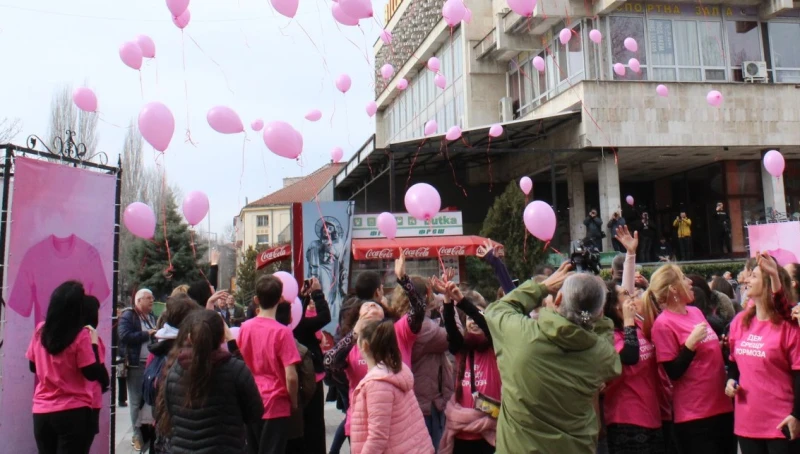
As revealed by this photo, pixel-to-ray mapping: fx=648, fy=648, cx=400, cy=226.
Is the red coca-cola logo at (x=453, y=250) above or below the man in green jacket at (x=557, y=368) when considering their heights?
above

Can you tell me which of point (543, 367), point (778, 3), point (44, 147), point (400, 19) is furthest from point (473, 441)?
point (400, 19)

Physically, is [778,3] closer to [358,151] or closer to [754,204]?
[754,204]

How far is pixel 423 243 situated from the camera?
1783cm

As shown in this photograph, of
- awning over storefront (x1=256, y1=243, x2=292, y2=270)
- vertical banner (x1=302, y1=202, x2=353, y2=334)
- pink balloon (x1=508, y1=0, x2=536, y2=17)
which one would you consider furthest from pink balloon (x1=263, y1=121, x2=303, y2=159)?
awning over storefront (x1=256, y1=243, x2=292, y2=270)

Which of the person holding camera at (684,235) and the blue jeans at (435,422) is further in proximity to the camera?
the person holding camera at (684,235)

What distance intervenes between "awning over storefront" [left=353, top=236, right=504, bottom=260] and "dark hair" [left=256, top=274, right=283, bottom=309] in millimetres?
12036

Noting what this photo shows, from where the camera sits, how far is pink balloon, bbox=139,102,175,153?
6715 mm

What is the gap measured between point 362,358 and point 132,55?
4959mm

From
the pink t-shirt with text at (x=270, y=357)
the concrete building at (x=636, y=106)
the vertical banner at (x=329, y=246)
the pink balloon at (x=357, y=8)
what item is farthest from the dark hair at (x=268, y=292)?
the concrete building at (x=636, y=106)

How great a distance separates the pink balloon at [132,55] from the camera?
7547 mm

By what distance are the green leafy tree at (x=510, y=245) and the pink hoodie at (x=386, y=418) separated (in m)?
15.4

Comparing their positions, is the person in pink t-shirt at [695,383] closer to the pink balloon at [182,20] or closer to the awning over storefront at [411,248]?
the pink balloon at [182,20]

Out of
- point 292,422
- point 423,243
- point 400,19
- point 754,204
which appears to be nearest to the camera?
point 292,422

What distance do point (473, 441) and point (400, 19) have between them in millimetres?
29755
